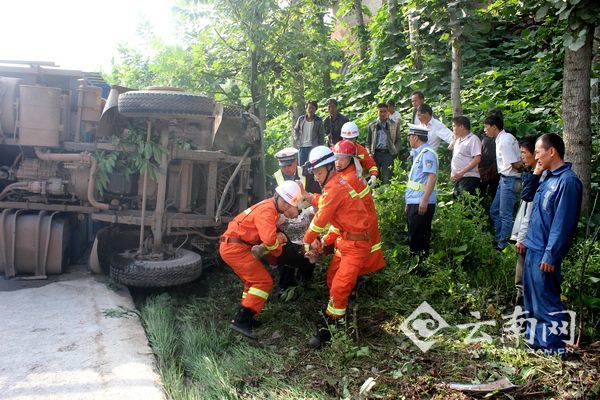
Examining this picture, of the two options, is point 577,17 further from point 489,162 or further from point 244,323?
point 244,323

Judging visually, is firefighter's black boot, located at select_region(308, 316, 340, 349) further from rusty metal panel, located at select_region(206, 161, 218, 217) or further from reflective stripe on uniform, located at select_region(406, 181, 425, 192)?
rusty metal panel, located at select_region(206, 161, 218, 217)

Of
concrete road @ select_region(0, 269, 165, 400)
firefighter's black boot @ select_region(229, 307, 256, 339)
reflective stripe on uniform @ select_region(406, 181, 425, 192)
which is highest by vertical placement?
reflective stripe on uniform @ select_region(406, 181, 425, 192)

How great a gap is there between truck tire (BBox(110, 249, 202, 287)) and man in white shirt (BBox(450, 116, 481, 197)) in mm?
3235

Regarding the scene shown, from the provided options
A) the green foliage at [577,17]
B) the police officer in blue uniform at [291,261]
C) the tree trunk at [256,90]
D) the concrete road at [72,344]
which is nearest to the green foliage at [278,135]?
the tree trunk at [256,90]

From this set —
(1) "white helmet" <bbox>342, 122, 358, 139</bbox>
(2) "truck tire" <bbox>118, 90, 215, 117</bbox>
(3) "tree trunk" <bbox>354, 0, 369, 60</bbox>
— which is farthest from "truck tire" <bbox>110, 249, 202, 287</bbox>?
(3) "tree trunk" <bbox>354, 0, 369, 60</bbox>

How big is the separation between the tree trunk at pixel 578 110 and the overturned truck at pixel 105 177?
3501 mm

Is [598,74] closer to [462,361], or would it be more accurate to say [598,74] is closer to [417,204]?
[417,204]

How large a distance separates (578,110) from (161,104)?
408 cm

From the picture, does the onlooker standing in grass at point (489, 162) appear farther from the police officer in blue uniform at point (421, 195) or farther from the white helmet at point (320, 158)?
the white helmet at point (320, 158)

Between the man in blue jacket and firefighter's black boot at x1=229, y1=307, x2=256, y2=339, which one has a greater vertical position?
the man in blue jacket

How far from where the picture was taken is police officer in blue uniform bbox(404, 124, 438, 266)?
485 cm

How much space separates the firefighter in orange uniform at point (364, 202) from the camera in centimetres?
442

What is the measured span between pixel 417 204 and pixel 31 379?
3.64 m

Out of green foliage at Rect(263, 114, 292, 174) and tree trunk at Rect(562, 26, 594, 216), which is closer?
tree trunk at Rect(562, 26, 594, 216)
